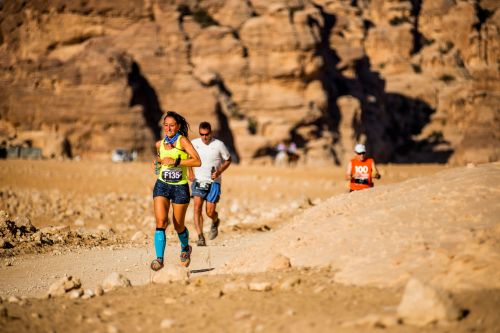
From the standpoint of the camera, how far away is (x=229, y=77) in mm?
47344

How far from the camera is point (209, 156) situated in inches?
423

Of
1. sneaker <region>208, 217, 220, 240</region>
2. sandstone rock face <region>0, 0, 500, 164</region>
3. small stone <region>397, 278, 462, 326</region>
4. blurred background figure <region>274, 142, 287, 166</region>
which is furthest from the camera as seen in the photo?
blurred background figure <region>274, 142, 287, 166</region>


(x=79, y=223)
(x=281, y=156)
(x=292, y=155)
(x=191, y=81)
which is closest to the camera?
(x=79, y=223)

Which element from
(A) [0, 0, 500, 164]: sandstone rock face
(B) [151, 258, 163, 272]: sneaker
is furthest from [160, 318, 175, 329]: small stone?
(A) [0, 0, 500, 164]: sandstone rock face

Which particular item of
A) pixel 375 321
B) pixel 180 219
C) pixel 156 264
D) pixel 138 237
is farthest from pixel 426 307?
pixel 138 237

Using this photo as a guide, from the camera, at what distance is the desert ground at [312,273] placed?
16.4ft

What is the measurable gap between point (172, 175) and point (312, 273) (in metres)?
2.35

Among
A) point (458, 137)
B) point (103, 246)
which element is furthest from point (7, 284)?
point (458, 137)

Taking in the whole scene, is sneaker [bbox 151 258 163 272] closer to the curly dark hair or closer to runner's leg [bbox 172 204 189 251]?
runner's leg [bbox 172 204 189 251]

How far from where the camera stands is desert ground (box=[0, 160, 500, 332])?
16.4ft

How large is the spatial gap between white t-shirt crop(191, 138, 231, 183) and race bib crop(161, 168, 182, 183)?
2.58 m

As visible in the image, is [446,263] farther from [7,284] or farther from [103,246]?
[103,246]

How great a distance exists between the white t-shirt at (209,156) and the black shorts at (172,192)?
2589mm

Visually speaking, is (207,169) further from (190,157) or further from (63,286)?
(63,286)
